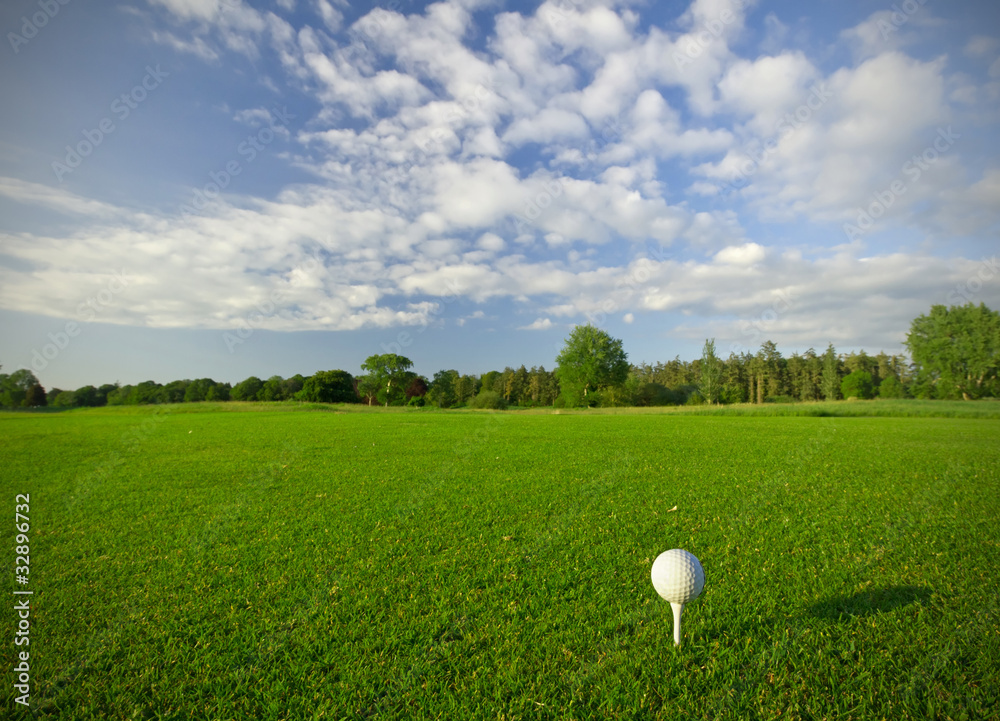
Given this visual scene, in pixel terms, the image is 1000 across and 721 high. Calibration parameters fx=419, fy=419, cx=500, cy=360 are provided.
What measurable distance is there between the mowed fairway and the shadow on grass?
0.04m

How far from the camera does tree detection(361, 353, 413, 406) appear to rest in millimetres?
70250

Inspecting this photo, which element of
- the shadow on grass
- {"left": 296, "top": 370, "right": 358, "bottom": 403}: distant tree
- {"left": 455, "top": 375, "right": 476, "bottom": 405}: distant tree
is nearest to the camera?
the shadow on grass

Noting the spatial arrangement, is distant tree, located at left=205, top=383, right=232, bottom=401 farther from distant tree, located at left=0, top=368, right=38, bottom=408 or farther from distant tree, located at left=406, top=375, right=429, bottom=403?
distant tree, located at left=406, top=375, right=429, bottom=403

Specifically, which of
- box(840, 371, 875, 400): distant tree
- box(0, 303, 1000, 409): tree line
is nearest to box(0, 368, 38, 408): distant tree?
box(0, 303, 1000, 409): tree line

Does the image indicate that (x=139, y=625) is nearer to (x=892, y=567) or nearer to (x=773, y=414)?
(x=892, y=567)

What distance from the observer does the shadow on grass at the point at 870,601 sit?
12.3ft

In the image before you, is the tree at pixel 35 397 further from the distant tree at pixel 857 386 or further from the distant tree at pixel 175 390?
the distant tree at pixel 857 386

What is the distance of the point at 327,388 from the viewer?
68188 mm

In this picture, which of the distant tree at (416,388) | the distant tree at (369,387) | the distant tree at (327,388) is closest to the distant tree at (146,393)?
the distant tree at (327,388)

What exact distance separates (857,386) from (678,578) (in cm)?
9889

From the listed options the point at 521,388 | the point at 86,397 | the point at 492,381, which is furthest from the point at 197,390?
the point at 521,388

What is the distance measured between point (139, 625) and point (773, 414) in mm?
41637

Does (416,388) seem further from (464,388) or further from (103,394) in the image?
(103,394)

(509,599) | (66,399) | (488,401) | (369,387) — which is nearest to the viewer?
(509,599)
